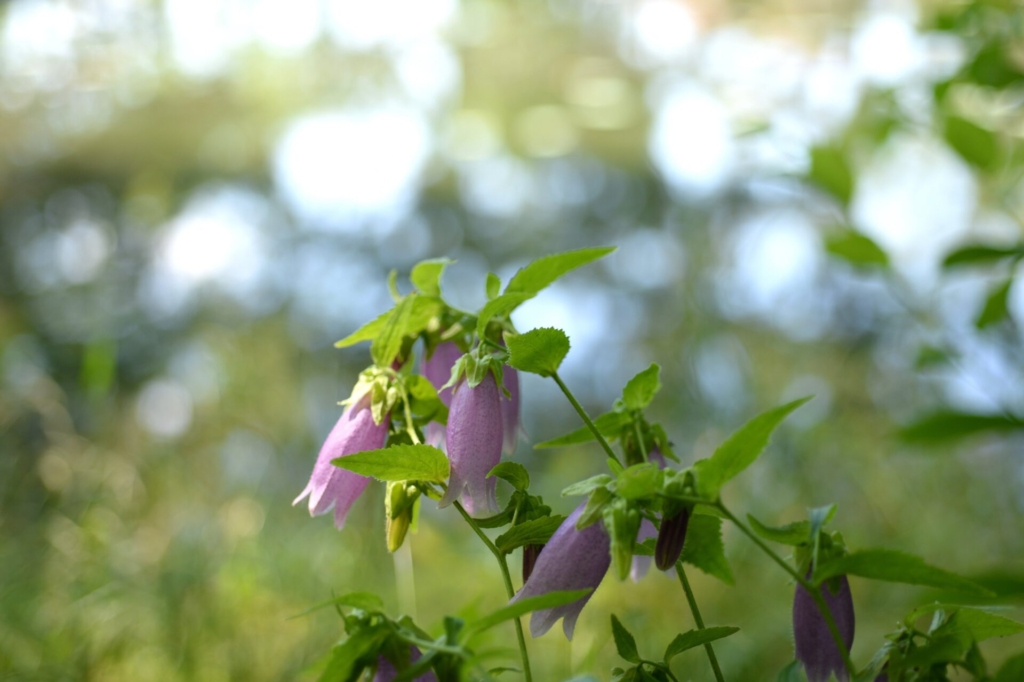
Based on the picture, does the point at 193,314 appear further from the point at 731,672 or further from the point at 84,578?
the point at 731,672

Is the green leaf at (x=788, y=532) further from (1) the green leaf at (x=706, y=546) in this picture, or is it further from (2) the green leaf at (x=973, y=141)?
(2) the green leaf at (x=973, y=141)

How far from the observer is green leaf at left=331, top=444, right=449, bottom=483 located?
0.30m

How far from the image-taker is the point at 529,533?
328mm

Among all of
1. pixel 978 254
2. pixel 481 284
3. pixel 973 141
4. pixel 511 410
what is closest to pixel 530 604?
pixel 511 410

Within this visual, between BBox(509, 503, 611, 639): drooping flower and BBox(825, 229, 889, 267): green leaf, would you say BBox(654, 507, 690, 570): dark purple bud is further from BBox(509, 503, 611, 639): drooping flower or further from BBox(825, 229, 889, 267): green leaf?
BBox(825, 229, 889, 267): green leaf

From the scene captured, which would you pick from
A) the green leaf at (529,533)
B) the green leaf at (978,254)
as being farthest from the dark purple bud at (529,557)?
the green leaf at (978,254)

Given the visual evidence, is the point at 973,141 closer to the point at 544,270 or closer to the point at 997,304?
the point at 997,304

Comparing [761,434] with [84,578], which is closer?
[761,434]

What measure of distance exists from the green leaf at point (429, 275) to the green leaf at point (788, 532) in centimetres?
18

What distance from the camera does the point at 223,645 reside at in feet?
2.82

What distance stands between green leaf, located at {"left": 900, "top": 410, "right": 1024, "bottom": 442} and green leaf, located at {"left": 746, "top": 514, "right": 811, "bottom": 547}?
0.50 metres

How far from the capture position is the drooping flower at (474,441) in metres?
0.34

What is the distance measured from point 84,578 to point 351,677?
0.77 meters

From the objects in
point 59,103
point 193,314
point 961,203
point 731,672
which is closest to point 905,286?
point 731,672
